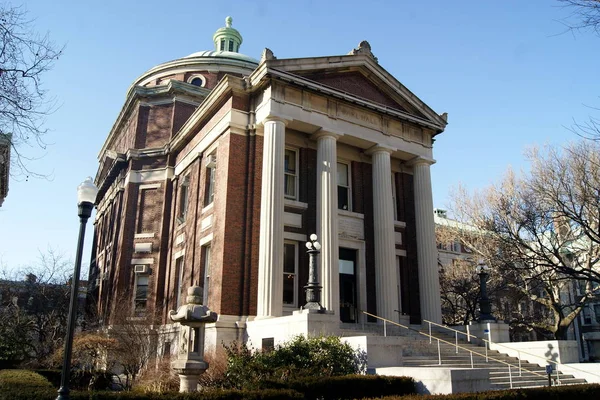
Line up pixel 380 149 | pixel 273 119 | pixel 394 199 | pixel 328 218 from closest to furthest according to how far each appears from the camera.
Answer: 1. pixel 273 119
2. pixel 328 218
3. pixel 380 149
4. pixel 394 199

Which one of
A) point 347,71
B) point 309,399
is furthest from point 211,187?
point 309,399

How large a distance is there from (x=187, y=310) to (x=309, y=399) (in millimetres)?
3549

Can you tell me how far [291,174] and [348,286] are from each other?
5647 millimetres

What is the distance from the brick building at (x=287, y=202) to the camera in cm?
2000

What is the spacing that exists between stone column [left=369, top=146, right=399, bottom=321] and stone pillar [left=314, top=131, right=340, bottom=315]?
2.50m

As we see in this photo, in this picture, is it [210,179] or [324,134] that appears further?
[210,179]

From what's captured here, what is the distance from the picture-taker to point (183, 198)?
1105 inches

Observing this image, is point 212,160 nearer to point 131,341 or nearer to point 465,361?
point 131,341

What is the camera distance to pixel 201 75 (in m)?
35.3

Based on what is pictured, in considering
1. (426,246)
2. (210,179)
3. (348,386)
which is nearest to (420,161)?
(426,246)

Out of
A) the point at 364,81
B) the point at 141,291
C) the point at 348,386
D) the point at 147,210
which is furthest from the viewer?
the point at 147,210

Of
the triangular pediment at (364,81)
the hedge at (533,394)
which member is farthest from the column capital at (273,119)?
the hedge at (533,394)

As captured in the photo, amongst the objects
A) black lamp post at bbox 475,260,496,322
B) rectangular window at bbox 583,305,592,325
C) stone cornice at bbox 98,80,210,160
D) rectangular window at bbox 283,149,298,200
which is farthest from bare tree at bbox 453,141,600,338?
rectangular window at bbox 583,305,592,325

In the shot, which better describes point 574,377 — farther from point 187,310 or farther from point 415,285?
point 187,310
